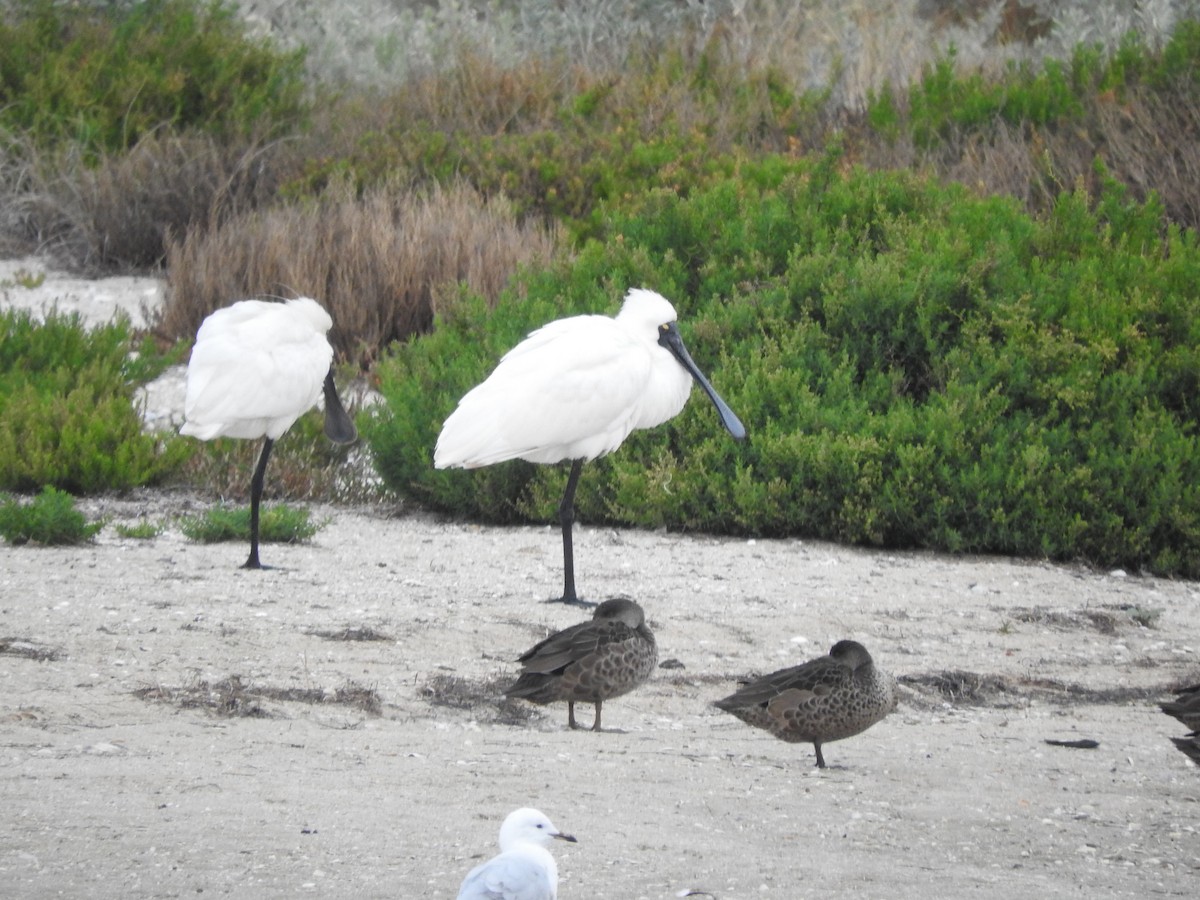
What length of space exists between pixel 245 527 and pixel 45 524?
40.0 inches

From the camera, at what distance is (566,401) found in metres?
8.36

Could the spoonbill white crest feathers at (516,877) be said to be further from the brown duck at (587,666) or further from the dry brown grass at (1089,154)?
the dry brown grass at (1089,154)

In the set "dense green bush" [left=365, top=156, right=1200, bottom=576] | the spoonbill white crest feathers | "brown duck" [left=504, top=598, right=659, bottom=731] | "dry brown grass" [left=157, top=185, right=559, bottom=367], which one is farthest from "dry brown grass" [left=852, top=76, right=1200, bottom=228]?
the spoonbill white crest feathers

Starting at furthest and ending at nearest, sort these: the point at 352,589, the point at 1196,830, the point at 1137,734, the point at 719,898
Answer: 1. the point at 352,589
2. the point at 1137,734
3. the point at 1196,830
4. the point at 719,898

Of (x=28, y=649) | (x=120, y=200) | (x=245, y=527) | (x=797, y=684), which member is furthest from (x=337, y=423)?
(x=120, y=200)

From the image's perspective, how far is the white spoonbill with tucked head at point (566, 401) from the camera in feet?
27.4

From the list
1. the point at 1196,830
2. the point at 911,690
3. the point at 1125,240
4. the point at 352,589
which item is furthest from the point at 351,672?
the point at 1125,240

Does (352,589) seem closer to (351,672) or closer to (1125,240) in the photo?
(351,672)

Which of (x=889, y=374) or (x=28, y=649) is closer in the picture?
(x=28, y=649)

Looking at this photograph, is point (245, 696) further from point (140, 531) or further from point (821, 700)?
point (140, 531)

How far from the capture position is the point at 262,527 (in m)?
9.41

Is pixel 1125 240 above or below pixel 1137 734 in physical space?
above

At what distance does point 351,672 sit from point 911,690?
2.16 m

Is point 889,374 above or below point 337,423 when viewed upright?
above
